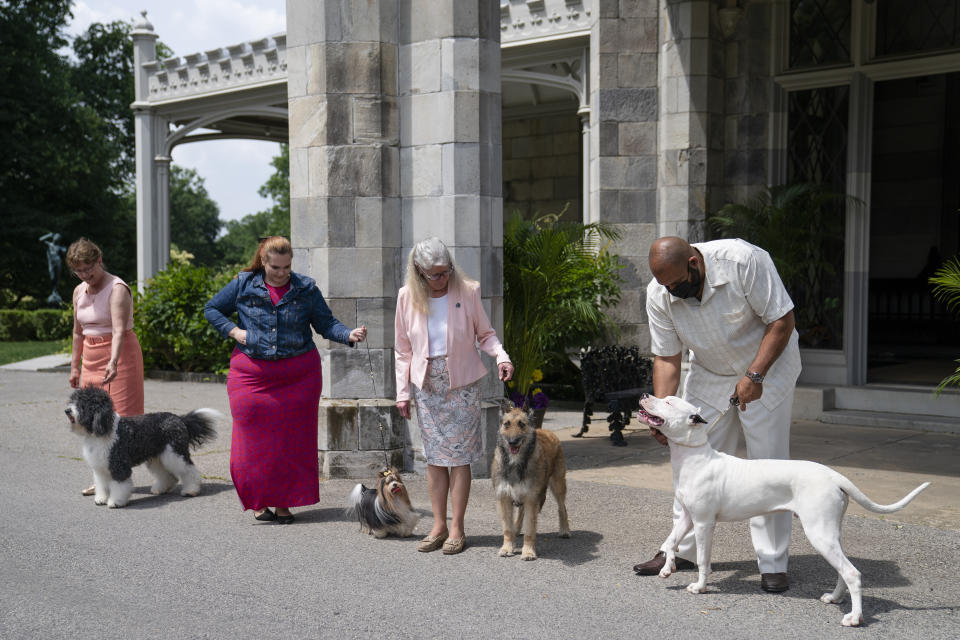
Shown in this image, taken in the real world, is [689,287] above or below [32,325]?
above

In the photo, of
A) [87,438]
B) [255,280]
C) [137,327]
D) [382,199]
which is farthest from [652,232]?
[137,327]

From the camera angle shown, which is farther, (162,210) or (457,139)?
(162,210)

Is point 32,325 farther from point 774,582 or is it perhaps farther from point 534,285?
point 774,582

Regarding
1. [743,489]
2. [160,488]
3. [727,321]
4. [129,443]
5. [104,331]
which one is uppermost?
[727,321]

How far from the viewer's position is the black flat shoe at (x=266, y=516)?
6.48 metres

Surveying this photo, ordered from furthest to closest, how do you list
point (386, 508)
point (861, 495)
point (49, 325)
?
point (49, 325)
point (386, 508)
point (861, 495)

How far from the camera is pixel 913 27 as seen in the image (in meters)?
10.8

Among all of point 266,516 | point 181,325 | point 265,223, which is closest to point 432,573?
point 266,516

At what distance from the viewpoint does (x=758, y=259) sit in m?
4.84

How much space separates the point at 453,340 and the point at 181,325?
11.3 m

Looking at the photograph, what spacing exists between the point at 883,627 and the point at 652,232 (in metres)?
7.93

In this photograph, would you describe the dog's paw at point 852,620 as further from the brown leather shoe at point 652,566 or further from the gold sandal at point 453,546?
the gold sandal at point 453,546

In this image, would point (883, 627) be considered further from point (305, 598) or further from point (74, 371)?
point (74, 371)

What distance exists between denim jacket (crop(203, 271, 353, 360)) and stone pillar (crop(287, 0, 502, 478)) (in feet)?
4.01
